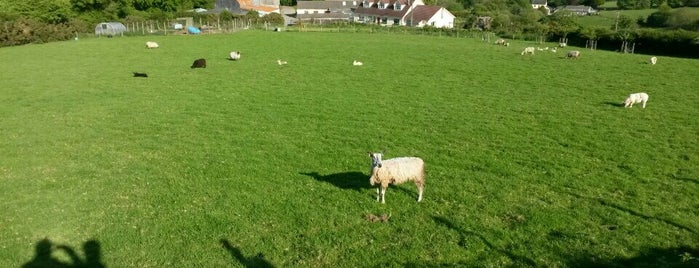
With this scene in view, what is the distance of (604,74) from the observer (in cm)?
3350

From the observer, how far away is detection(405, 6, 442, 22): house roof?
96.5 meters

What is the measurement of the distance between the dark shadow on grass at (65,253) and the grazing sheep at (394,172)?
278 inches

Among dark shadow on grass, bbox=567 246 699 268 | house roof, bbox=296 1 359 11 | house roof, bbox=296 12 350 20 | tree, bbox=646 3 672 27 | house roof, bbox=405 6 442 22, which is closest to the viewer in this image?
dark shadow on grass, bbox=567 246 699 268

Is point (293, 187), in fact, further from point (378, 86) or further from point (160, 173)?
point (378, 86)

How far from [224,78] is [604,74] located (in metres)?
28.1

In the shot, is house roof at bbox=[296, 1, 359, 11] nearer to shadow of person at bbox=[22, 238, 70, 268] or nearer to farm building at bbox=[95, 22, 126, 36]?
farm building at bbox=[95, 22, 126, 36]

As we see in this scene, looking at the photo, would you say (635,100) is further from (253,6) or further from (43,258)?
(253,6)

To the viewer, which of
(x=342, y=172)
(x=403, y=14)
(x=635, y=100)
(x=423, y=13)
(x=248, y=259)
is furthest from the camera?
(x=403, y=14)

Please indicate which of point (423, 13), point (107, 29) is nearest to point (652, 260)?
point (107, 29)

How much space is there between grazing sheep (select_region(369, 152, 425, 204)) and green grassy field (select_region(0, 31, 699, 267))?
0.61 metres

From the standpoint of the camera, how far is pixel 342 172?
15148 millimetres

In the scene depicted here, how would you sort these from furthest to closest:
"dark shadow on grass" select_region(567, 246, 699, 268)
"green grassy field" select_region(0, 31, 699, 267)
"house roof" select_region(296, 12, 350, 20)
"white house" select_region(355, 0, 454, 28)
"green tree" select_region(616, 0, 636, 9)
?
"green tree" select_region(616, 0, 636, 9), "house roof" select_region(296, 12, 350, 20), "white house" select_region(355, 0, 454, 28), "green grassy field" select_region(0, 31, 699, 267), "dark shadow on grass" select_region(567, 246, 699, 268)

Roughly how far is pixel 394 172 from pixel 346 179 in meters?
2.26

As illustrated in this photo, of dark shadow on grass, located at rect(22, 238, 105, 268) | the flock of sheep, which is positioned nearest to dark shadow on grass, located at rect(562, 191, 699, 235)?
the flock of sheep
